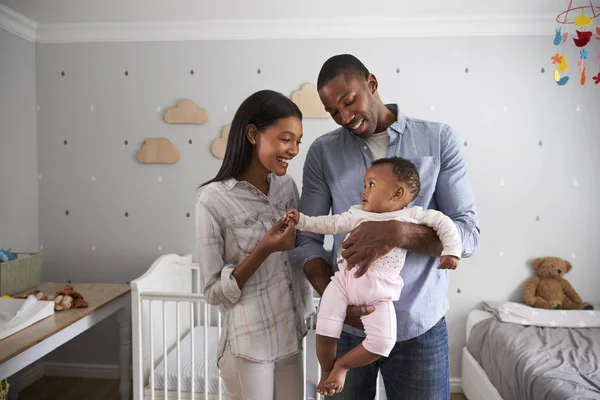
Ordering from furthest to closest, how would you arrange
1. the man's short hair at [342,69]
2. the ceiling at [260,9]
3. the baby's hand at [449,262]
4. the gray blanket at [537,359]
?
the ceiling at [260,9] < the gray blanket at [537,359] < the man's short hair at [342,69] < the baby's hand at [449,262]

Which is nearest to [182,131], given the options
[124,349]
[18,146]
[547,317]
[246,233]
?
[18,146]

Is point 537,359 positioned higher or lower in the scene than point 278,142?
lower

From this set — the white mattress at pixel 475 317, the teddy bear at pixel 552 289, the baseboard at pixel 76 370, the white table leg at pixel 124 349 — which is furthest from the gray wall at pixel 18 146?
the teddy bear at pixel 552 289

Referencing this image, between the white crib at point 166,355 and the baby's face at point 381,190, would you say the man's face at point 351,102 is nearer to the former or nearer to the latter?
the baby's face at point 381,190

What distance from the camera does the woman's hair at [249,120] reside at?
1.10 metres

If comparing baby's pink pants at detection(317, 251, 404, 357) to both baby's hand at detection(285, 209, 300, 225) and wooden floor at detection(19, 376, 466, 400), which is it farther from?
wooden floor at detection(19, 376, 466, 400)

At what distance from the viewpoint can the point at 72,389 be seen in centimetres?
263

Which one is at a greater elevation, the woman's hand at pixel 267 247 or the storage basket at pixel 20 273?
the woman's hand at pixel 267 247

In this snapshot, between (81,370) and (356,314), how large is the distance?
249 centimetres

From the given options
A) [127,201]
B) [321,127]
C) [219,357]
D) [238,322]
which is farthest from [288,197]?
[127,201]

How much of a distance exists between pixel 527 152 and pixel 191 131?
6.58 ft

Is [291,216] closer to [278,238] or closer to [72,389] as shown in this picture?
[278,238]

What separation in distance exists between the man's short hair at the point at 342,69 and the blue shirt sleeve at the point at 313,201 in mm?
186

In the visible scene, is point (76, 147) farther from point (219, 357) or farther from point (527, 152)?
point (527, 152)
